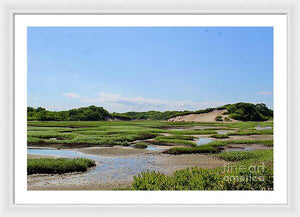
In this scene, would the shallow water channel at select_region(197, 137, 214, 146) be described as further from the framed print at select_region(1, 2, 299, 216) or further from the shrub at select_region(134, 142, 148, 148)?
the shrub at select_region(134, 142, 148, 148)

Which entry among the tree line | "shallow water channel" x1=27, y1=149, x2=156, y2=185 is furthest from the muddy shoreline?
the tree line

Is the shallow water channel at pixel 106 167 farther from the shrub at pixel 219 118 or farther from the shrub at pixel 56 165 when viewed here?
the shrub at pixel 219 118

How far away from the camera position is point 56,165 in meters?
1.90

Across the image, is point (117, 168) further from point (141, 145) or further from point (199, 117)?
point (199, 117)

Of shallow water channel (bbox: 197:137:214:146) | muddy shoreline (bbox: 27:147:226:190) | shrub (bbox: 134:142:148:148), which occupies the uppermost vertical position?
shallow water channel (bbox: 197:137:214:146)

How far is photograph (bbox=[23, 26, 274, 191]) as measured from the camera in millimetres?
1906

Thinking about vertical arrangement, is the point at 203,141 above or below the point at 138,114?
below

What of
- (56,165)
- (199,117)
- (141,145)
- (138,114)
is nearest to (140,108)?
(138,114)

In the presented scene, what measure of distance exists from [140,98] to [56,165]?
0.98 m

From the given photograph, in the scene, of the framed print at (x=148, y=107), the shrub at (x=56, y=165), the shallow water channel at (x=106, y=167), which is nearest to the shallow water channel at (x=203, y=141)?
the framed print at (x=148, y=107)

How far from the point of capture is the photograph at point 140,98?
75.0 inches

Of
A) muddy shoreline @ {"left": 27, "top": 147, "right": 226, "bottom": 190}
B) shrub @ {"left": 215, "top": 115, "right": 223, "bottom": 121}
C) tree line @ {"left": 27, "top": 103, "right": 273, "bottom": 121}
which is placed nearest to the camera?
muddy shoreline @ {"left": 27, "top": 147, "right": 226, "bottom": 190}

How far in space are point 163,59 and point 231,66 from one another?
654 mm
